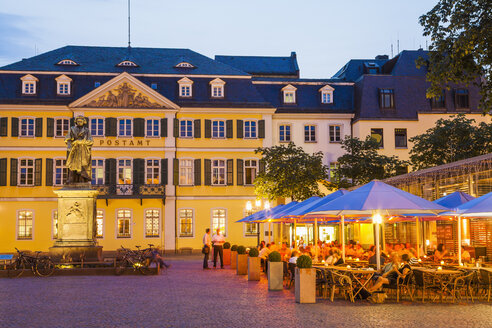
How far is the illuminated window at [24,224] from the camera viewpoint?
4459 centimetres

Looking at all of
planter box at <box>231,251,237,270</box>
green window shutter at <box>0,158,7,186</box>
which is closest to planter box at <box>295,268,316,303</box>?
planter box at <box>231,251,237,270</box>

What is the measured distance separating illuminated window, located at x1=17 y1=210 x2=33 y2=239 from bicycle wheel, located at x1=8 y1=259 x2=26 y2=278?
22.3m

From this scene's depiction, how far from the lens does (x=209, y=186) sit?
46.2 meters

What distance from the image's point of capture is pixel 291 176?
39.1 m

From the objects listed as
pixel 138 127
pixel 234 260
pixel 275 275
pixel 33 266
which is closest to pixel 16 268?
pixel 33 266

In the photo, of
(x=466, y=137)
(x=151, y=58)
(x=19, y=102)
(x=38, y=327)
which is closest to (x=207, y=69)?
(x=151, y=58)

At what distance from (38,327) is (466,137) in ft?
108

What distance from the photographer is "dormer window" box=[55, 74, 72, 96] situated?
4584cm

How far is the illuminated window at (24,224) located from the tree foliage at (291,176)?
15.0 meters

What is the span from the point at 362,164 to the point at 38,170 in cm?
2004

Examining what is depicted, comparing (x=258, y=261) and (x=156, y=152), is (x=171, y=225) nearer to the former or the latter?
(x=156, y=152)

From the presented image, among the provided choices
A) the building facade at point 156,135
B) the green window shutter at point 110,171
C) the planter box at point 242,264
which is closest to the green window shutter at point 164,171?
the building facade at point 156,135

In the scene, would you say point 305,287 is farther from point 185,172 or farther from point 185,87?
point 185,87

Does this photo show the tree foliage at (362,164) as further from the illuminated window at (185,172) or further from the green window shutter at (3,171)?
the green window shutter at (3,171)
